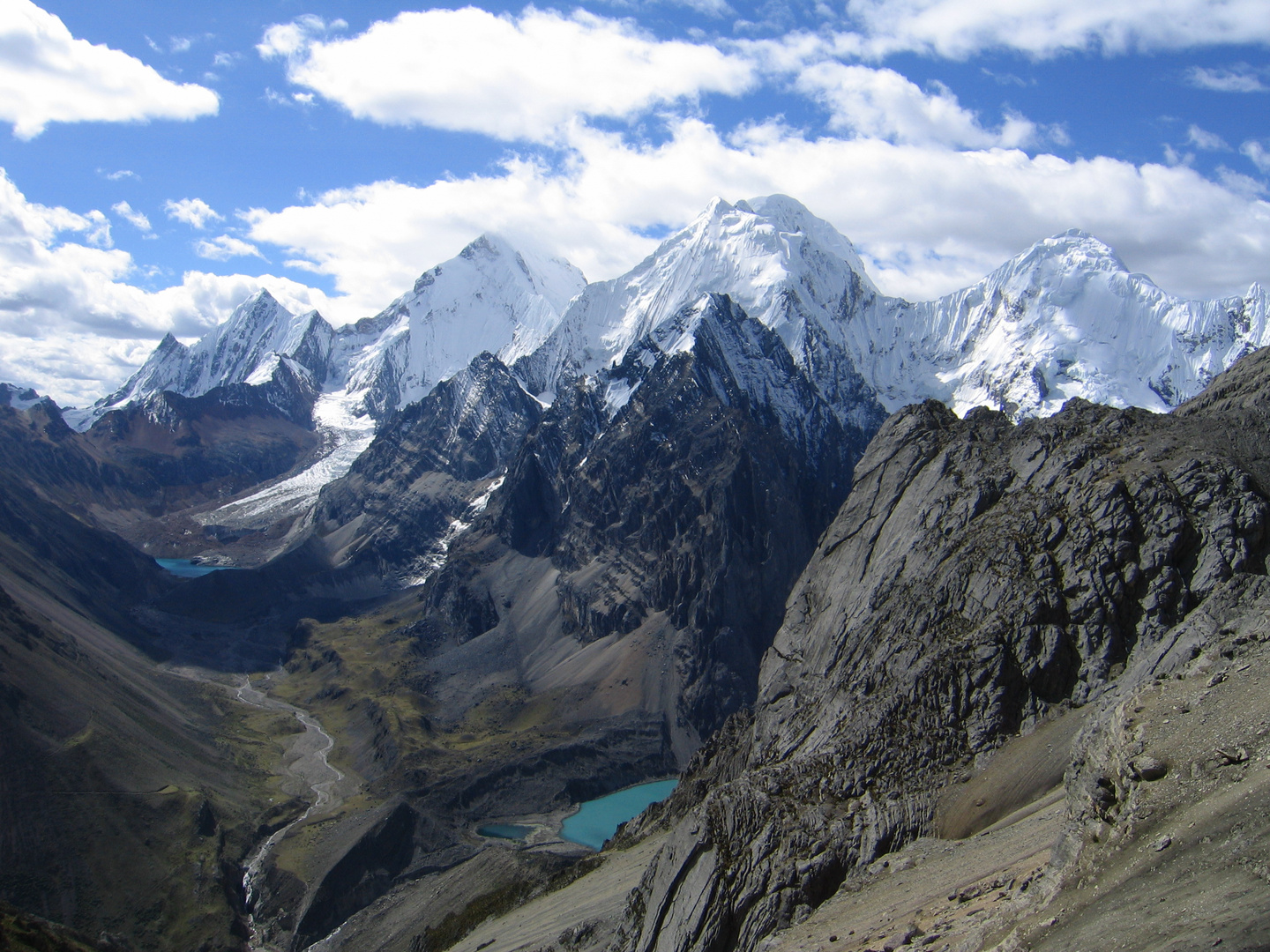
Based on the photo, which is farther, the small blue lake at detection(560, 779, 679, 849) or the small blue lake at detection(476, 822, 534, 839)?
the small blue lake at detection(476, 822, 534, 839)

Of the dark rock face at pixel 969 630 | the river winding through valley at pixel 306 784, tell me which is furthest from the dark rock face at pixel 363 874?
the dark rock face at pixel 969 630

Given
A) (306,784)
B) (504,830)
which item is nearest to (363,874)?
(504,830)

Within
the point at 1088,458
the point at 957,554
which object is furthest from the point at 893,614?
the point at 1088,458

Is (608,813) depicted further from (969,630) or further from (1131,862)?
(1131,862)

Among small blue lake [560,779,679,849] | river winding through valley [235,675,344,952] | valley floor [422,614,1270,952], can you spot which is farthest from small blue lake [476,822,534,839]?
valley floor [422,614,1270,952]

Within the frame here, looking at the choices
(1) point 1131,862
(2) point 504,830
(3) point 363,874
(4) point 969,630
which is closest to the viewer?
(1) point 1131,862

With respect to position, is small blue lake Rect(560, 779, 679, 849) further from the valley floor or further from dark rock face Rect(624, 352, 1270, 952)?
the valley floor

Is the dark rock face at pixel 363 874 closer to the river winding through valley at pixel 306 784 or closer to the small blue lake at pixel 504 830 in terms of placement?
the river winding through valley at pixel 306 784
